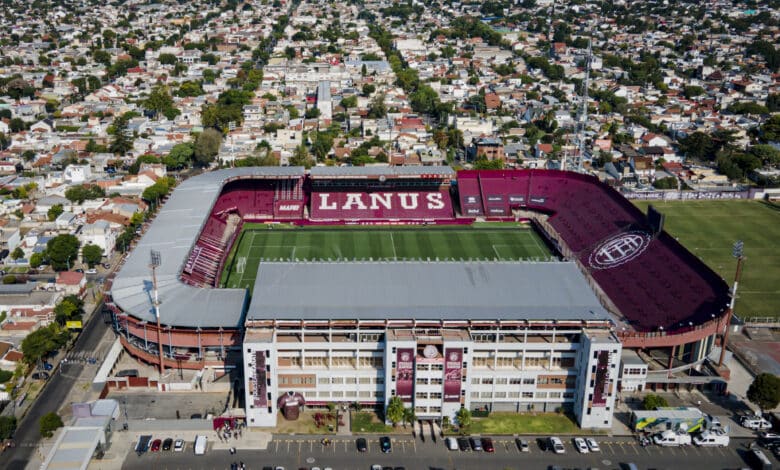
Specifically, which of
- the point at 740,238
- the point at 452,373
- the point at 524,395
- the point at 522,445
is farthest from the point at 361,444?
the point at 740,238

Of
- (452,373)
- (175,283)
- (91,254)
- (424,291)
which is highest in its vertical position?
(424,291)

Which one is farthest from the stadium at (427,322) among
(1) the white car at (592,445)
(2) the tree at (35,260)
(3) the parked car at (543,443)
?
(2) the tree at (35,260)

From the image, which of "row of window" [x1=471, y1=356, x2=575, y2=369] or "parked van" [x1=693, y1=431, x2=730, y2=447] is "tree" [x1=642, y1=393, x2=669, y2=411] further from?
"row of window" [x1=471, y1=356, x2=575, y2=369]

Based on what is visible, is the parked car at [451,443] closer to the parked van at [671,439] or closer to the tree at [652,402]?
the parked van at [671,439]

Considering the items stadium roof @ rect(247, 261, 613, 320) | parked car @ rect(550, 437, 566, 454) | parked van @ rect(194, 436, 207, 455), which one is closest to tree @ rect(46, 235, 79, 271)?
stadium roof @ rect(247, 261, 613, 320)

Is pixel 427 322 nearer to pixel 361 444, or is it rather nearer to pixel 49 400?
pixel 361 444

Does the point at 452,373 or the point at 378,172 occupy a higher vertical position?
the point at 378,172

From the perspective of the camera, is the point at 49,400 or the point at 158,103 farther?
the point at 158,103
